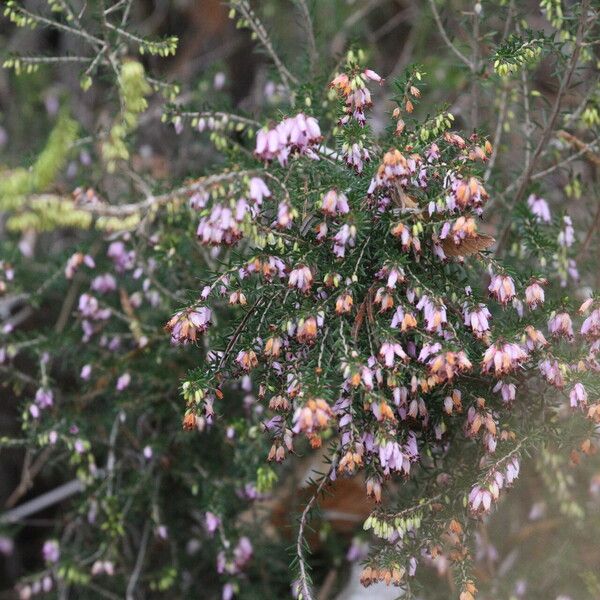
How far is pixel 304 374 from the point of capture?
193 cm

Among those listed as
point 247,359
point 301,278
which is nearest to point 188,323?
point 247,359

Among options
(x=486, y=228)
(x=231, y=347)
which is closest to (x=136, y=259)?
(x=231, y=347)

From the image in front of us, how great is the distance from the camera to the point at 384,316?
2.10 m

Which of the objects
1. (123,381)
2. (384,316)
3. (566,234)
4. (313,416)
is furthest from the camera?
(123,381)

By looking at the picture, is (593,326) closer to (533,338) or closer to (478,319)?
(533,338)

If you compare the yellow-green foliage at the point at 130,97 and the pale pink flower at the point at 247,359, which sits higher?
the yellow-green foliage at the point at 130,97

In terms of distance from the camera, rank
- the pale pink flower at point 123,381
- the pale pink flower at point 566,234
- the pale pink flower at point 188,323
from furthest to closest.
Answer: the pale pink flower at point 123,381 → the pale pink flower at point 566,234 → the pale pink flower at point 188,323

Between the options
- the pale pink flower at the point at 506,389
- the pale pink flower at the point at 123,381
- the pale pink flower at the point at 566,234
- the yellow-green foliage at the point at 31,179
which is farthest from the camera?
the pale pink flower at the point at 123,381

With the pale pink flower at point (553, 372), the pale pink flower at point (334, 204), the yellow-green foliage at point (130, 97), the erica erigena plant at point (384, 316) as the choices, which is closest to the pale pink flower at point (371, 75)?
the erica erigena plant at point (384, 316)

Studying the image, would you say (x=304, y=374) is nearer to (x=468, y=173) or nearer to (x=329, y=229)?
(x=329, y=229)

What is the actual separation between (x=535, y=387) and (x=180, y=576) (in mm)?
1868

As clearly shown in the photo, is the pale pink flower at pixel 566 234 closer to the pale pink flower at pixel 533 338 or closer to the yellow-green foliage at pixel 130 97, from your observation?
the pale pink flower at pixel 533 338

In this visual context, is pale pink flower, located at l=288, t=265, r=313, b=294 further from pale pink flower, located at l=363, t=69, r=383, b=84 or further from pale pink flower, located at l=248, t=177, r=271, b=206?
pale pink flower, located at l=363, t=69, r=383, b=84

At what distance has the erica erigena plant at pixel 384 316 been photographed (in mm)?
1918
